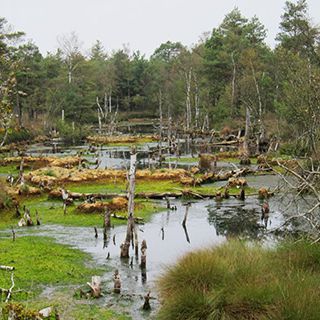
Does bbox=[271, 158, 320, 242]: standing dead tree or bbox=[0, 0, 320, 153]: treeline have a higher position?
bbox=[0, 0, 320, 153]: treeline

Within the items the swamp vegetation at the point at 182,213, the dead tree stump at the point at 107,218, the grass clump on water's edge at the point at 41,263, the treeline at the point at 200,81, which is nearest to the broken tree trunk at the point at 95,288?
the swamp vegetation at the point at 182,213

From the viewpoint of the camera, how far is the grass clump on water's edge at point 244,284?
434 inches

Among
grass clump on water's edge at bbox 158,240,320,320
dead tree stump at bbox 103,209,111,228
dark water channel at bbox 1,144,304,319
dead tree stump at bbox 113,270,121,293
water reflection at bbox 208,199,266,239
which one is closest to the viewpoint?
grass clump on water's edge at bbox 158,240,320,320

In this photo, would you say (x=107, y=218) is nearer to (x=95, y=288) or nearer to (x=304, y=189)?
(x=304, y=189)

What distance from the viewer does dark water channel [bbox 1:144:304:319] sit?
52.5 feet

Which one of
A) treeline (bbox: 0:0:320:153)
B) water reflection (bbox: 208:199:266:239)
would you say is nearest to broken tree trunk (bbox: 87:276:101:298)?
water reflection (bbox: 208:199:266:239)

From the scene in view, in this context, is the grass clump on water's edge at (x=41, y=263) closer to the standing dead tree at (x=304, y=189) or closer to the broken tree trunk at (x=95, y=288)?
the broken tree trunk at (x=95, y=288)

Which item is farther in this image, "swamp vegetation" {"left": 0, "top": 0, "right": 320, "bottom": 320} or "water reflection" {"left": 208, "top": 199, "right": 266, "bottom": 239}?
"water reflection" {"left": 208, "top": 199, "right": 266, "bottom": 239}

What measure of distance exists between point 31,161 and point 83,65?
1963 inches

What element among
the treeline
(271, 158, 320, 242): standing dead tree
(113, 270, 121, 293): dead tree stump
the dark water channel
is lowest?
the dark water channel

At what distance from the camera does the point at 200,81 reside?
87312 mm

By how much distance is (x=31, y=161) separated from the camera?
49875 millimetres

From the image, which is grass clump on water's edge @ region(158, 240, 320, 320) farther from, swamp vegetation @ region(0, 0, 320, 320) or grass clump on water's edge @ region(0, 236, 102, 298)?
grass clump on water's edge @ region(0, 236, 102, 298)

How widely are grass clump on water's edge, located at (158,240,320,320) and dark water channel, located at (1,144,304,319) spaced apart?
5.35ft
